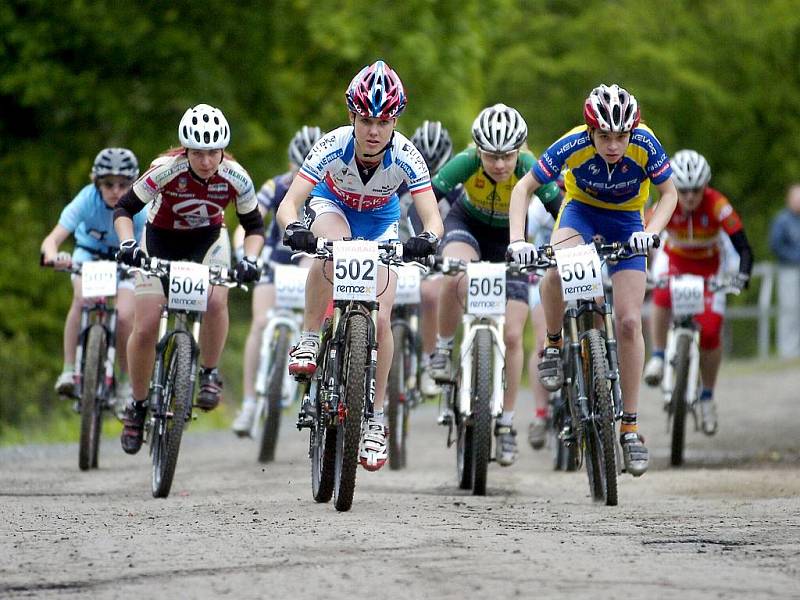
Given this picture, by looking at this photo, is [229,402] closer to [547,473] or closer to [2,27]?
[2,27]

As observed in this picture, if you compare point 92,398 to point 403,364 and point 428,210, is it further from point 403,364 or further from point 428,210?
point 428,210

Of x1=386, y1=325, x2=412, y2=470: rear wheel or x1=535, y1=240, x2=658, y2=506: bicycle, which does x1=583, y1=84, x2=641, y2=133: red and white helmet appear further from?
x1=386, y1=325, x2=412, y2=470: rear wheel

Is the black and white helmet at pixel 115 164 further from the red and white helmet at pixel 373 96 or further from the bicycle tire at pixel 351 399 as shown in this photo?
the bicycle tire at pixel 351 399

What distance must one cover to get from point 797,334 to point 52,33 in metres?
11.9

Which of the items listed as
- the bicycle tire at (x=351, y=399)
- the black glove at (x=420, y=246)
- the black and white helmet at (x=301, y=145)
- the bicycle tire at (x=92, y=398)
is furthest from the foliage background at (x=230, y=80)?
the black glove at (x=420, y=246)

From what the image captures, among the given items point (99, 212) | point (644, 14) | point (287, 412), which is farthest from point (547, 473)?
point (644, 14)

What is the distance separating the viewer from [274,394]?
41.9 feet

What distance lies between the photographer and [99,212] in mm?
12875

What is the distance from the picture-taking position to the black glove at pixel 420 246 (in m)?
8.72

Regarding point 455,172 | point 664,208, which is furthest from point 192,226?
point 664,208

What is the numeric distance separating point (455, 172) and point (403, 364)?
189 cm

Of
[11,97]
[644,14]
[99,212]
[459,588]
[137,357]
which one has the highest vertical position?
[644,14]

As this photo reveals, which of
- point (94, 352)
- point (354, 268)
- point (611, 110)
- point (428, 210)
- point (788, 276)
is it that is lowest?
point (94, 352)

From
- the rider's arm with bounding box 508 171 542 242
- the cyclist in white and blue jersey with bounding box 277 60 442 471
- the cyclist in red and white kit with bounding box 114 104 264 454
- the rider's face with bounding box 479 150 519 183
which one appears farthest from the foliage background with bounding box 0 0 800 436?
the rider's arm with bounding box 508 171 542 242
